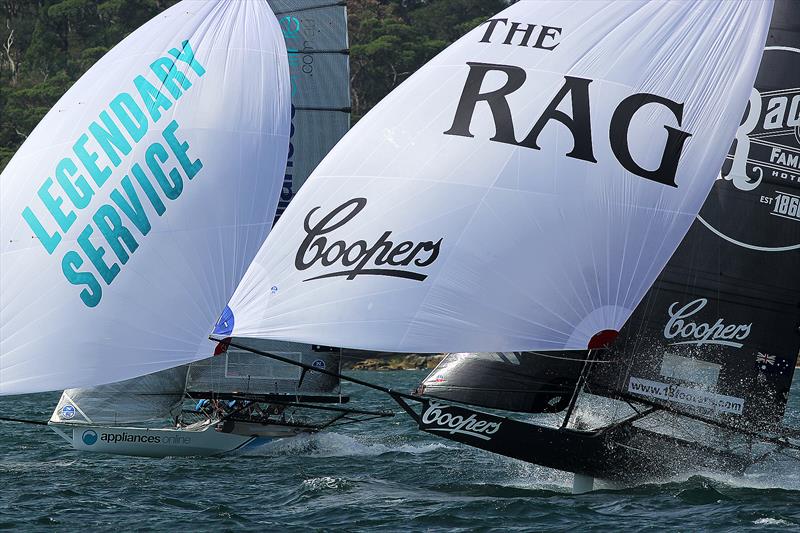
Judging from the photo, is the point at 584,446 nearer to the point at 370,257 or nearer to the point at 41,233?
the point at 370,257

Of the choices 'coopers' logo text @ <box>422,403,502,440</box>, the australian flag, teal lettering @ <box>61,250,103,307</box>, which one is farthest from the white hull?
the australian flag

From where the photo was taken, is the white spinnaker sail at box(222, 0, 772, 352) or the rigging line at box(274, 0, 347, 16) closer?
the white spinnaker sail at box(222, 0, 772, 352)

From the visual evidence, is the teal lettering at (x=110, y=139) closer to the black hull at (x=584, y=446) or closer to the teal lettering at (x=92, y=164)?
the teal lettering at (x=92, y=164)

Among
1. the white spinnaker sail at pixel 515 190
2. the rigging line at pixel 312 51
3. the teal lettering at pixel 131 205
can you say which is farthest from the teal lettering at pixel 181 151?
the rigging line at pixel 312 51

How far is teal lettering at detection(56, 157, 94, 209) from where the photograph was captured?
46.4 feet

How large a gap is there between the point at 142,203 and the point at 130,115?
37.8 inches

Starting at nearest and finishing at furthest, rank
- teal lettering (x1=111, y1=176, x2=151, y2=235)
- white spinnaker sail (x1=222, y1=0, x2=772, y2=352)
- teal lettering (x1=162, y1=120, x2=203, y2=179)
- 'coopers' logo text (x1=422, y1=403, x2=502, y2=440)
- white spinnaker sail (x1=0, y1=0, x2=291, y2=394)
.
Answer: white spinnaker sail (x1=222, y1=0, x2=772, y2=352) → 'coopers' logo text (x1=422, y1=403, x2=502, y2=440) → white spinnaker sail (x1=0, y1=0, x2=291, y2=394) → teal lettering (x1=111, y1=176, x2=151, y2=235) → teal lettering (x1=162, y1=120, x2=203, y2=179)

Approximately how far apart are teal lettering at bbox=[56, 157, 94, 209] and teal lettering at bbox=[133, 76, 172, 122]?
1.05m

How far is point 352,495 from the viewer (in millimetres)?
13180

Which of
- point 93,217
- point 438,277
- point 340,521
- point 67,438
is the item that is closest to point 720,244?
point 438,277

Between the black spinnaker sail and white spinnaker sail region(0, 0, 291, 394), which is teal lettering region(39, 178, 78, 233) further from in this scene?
the black spinnaker sail

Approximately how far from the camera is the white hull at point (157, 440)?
16.1 meters

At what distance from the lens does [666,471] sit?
1405 cm

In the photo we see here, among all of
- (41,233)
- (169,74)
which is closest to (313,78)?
(169,74)
